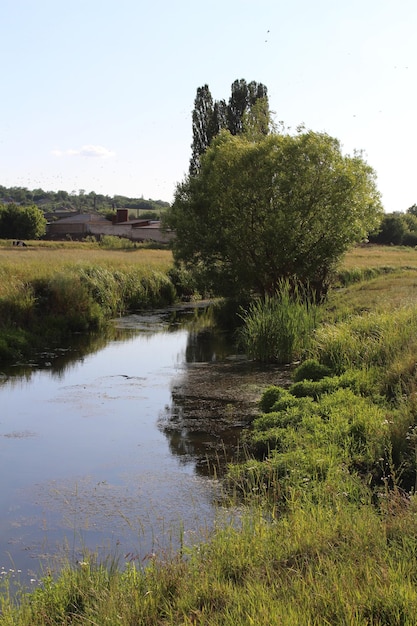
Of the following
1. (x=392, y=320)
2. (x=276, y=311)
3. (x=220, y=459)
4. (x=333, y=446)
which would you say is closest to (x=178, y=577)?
(x=333, y=446)

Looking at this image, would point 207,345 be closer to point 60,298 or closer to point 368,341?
A: point 60,298

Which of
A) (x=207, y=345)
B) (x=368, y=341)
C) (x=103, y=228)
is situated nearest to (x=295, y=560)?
(x=368, y=341)

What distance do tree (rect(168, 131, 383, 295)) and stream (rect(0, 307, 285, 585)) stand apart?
623 cm

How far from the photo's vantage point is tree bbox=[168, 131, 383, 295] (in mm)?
26500

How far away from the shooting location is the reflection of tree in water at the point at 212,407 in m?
11.4

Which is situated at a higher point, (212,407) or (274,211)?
(274,211)

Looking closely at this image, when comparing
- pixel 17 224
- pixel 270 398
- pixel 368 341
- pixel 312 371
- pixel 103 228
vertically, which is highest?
pixel 17 224

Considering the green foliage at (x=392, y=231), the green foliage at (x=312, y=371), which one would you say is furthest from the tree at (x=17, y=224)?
the green foliage at (x=312, y=371)

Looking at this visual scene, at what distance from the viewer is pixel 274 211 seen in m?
26.8

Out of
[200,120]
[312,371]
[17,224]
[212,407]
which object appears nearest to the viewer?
[212,407]

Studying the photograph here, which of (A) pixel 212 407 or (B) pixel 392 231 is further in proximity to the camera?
(B) pixel 392 231

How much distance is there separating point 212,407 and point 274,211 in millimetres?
13866

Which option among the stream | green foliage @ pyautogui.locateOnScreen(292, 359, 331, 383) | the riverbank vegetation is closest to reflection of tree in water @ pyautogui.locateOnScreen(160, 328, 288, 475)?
the stream

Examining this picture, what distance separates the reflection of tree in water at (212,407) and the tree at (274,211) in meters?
6.60
